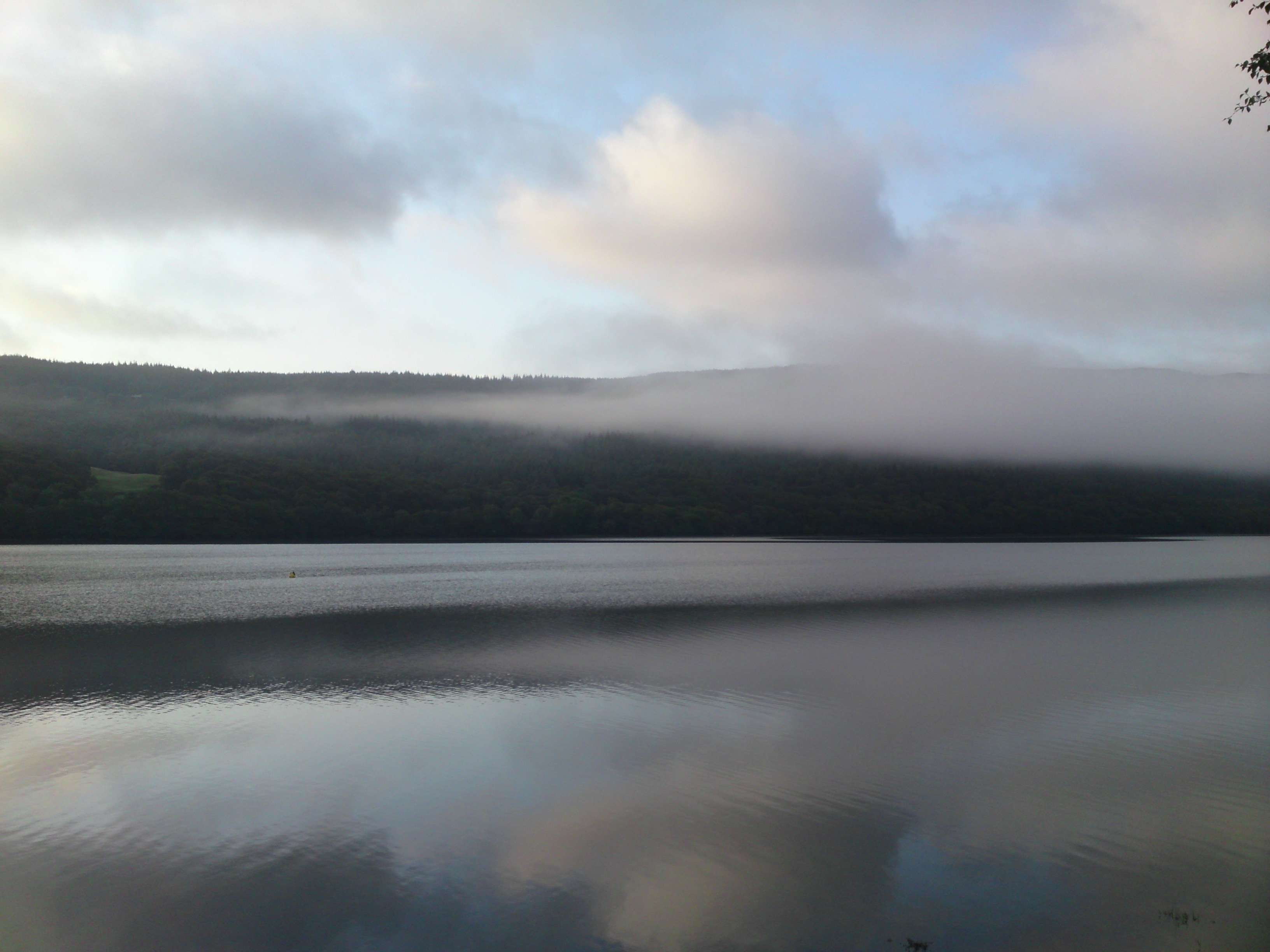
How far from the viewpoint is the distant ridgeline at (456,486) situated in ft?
341

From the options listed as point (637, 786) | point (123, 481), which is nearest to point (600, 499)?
point (123, 481)

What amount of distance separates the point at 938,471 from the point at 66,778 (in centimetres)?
14930

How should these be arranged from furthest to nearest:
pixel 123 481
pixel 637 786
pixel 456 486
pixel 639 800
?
1. pixel 456 486
2. pixel 123 481
3. pixel 637 786
4. pixel 639 800

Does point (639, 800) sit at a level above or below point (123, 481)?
below

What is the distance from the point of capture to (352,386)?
194125 millimetres

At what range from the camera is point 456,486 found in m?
128

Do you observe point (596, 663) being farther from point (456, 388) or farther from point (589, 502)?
point (456, 388)

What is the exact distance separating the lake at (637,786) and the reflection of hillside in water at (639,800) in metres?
0.06

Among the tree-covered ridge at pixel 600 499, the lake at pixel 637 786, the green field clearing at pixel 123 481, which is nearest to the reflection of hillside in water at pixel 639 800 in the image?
the lake at pixel 637 786

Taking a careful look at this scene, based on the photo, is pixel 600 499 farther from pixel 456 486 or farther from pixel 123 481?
pixel 123 481

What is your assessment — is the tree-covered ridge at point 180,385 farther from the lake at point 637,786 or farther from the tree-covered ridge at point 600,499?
the lake at point 637,786

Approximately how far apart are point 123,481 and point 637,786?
11462 centimetres

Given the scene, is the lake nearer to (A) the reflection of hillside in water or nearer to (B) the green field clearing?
(A) the reflection of hillside in water

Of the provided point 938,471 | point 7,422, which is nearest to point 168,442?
point 7,422
